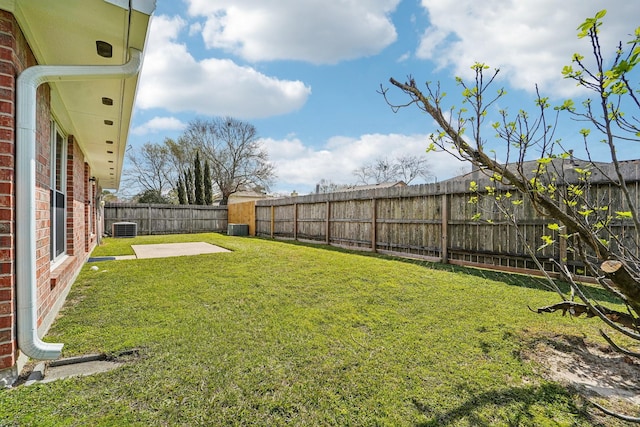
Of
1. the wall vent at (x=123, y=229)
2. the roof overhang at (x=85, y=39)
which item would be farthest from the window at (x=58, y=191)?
the wall vent at (x=123, y=229)

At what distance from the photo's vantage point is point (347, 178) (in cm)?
3781

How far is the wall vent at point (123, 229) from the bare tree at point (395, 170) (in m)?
27.0

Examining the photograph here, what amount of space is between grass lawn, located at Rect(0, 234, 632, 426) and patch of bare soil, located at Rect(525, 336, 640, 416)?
135 millimetres

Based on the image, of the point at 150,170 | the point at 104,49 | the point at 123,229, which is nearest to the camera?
the point at 104,49

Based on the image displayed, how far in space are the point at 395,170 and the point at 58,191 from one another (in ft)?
113

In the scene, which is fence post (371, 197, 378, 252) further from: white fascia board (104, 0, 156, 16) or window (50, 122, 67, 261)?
white fascia board (104, 0, 156, 16)

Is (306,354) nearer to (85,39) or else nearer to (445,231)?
(85,39)

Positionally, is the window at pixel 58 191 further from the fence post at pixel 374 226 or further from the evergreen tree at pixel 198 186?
the evergreen tree at pixel 198 186

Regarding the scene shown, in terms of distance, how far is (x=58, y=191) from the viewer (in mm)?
4434

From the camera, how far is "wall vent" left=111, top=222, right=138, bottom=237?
13617 mm

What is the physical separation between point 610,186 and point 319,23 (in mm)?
5934

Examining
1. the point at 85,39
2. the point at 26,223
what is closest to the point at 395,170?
A: the point at 85,39

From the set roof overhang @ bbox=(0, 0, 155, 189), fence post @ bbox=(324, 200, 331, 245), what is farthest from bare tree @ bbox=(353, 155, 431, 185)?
roof overhang @ bbox=(0, 0, 155, 189)

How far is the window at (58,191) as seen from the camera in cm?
397
